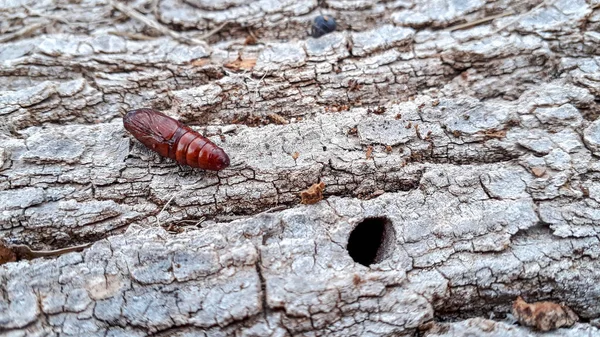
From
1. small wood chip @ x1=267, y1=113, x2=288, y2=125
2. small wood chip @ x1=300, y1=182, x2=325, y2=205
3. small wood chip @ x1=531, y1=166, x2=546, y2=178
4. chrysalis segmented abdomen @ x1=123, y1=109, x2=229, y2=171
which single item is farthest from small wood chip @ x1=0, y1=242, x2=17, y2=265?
small wood chip @ x1=531, y1=166, x2=546, y2=178

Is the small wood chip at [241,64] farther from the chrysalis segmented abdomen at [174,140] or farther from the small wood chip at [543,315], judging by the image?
the small wood chip at [543,315]

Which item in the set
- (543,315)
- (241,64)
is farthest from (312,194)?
(543,315)

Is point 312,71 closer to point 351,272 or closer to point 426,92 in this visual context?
point 426,92

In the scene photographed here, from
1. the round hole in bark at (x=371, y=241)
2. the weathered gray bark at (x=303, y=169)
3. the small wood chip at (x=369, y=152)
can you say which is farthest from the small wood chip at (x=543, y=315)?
the small wood chip at (x=369, y=152)

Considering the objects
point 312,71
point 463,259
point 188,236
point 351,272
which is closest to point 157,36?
point 312,71

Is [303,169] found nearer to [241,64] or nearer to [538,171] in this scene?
[241,64]
